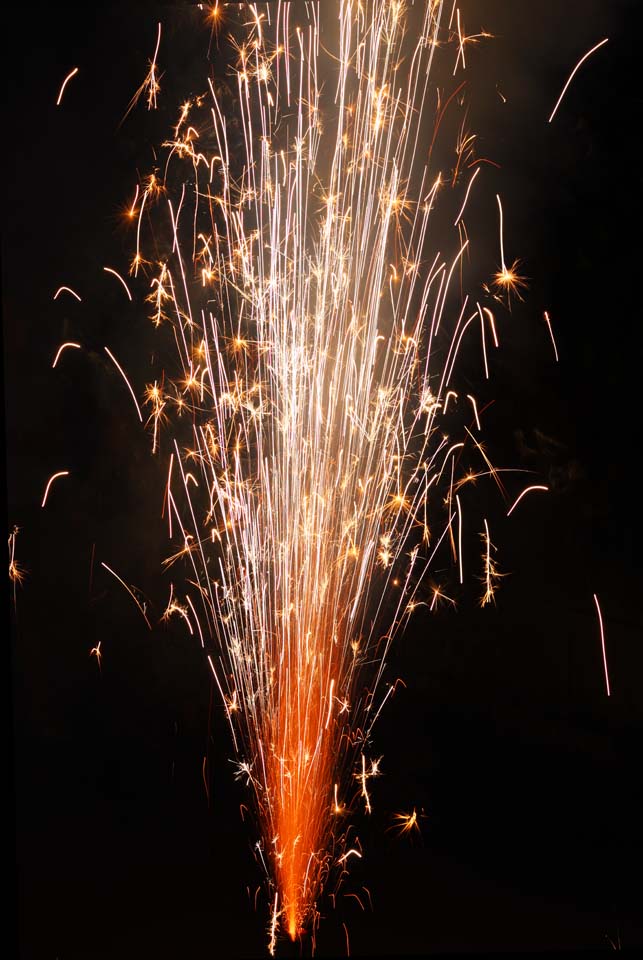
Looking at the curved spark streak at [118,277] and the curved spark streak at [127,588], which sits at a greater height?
the curved spark streak at [118,277]

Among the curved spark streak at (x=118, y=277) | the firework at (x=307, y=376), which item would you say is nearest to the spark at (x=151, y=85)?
the firework at (x=307, y=376)

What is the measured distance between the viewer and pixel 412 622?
5.48ft

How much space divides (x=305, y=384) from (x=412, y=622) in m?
0.55

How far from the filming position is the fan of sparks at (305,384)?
1600mm

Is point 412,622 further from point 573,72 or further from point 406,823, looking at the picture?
point 573,72

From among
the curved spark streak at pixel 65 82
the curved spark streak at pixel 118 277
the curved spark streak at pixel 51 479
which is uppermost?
the curved spark streak at pixel 65 82

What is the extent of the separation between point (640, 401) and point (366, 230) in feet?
2.31

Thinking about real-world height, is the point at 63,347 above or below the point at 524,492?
above

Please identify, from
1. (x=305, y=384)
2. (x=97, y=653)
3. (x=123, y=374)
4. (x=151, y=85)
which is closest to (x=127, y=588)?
(x=97, y=653)

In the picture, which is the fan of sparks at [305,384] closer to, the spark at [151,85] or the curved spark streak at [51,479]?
the spark at [151,85]

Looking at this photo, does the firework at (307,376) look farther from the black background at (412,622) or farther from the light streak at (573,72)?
the light streak at (573,72)

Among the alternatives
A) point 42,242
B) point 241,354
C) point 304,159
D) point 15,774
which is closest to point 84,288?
point 42,242

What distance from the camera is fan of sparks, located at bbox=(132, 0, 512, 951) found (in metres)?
1.60

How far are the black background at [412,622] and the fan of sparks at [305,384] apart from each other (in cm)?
7
